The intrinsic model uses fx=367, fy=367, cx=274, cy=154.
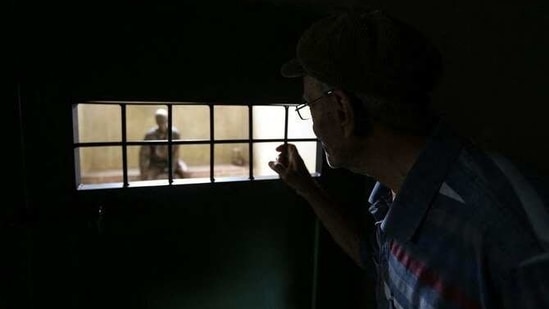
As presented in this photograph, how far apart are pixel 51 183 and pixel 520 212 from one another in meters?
1.00

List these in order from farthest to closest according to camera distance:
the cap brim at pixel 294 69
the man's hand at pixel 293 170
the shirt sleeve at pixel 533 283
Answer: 1. the man's hand at pixel 293 170
2. the cap brim at pixel 294 69
3. the shirt sleeve at pixel 533 283

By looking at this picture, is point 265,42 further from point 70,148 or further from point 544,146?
point 544,146

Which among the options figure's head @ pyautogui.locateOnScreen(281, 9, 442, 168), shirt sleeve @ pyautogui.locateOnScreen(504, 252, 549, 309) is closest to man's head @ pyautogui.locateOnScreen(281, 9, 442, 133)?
figure's head @ pyautogui.locateOnScreen(281, 9, 442, 168)

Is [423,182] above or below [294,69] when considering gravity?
below

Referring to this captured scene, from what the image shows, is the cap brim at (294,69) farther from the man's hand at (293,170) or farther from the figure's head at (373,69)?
the man's hand at (293,170)

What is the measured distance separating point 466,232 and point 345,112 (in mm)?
279

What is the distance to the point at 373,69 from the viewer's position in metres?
0.61

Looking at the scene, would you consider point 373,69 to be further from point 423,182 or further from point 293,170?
point 293,170

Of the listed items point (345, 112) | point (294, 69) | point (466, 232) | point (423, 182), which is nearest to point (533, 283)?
point (466, 232)

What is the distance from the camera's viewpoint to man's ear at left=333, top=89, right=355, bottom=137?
0.66 m

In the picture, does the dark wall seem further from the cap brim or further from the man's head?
the man's head

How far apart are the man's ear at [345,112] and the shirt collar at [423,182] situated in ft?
0.43

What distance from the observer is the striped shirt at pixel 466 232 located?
19.6 inches

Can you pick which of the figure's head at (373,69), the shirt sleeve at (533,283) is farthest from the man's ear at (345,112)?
the shirt sleeve at (533,283)
